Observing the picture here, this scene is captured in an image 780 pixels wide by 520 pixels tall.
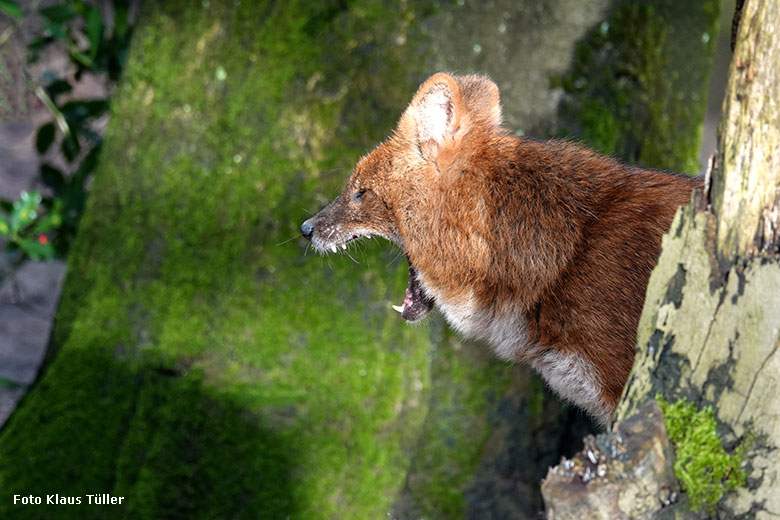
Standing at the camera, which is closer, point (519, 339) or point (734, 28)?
point (734, 28)

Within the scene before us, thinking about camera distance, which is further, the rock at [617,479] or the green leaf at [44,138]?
the green leaf at [44,138]

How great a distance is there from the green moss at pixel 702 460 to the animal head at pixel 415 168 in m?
1.59

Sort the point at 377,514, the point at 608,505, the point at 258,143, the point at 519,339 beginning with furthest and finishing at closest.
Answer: the point at 258,143
the point at 377,514
the point at 519,339
the point at 608,505

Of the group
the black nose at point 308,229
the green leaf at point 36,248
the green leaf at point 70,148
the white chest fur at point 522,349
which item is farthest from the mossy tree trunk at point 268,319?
the green leaf at point 70,148

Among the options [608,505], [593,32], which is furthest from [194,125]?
[608,505]

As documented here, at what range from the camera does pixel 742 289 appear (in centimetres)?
206

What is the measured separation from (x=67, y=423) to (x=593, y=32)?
337 centimetres

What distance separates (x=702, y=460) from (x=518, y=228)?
4.48 ft

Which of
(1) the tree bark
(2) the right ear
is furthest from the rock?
(2) the right ear

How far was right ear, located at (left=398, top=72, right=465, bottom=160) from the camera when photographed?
3.38m

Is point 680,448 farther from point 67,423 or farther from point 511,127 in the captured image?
point 67,423

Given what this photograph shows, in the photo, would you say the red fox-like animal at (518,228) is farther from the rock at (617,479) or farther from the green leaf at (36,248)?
the green leaf at (36,248)

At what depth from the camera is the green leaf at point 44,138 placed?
6.05 meters

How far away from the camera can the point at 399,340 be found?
4.05 meters
